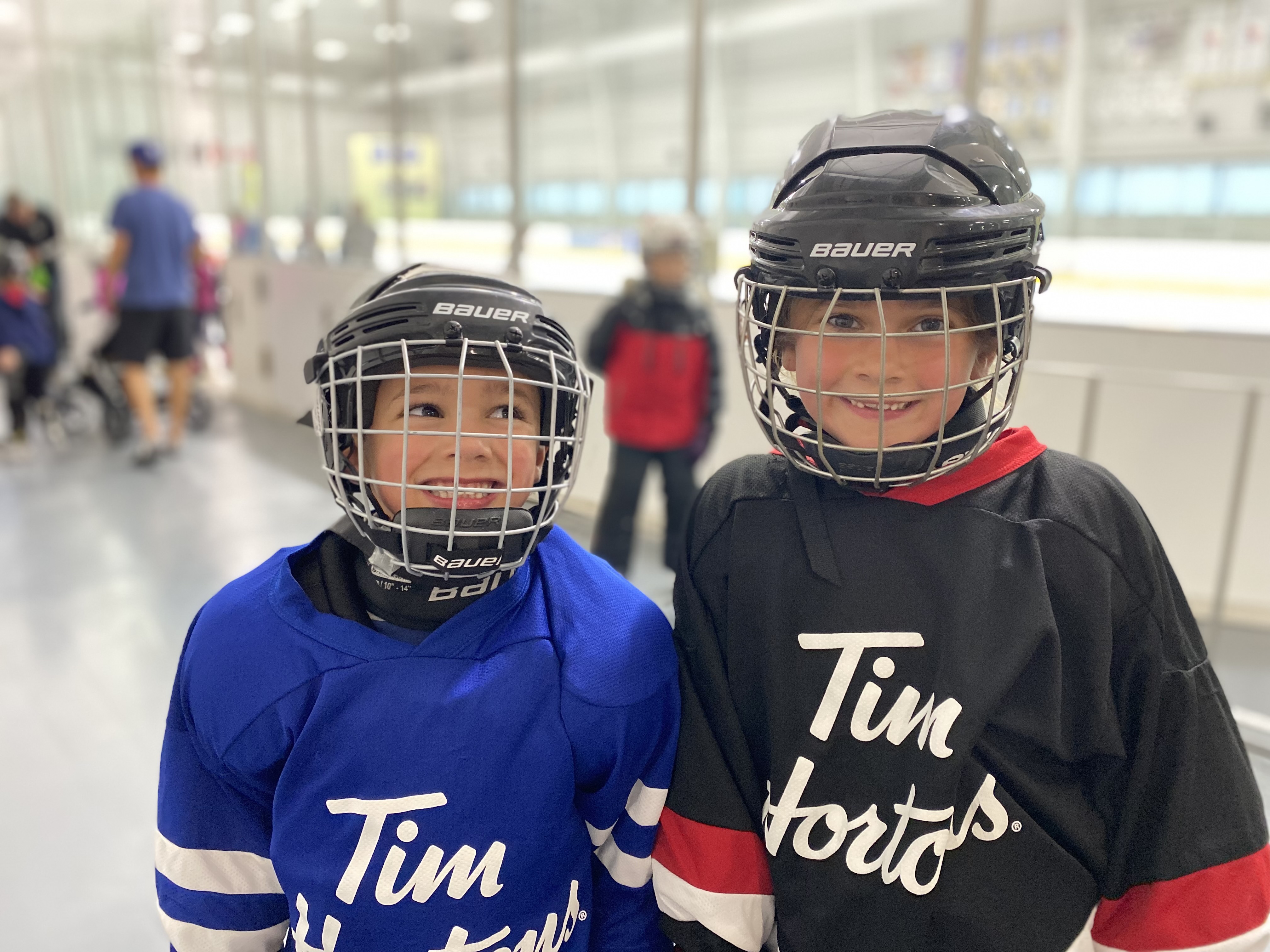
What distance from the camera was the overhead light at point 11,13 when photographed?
29.5 ft

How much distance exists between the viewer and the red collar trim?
3.00 feet

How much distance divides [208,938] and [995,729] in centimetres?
84

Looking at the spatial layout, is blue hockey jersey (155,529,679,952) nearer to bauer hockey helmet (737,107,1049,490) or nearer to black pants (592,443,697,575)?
bauer hockey helmet (737,107,1049,490)

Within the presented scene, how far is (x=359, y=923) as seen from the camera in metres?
0.91

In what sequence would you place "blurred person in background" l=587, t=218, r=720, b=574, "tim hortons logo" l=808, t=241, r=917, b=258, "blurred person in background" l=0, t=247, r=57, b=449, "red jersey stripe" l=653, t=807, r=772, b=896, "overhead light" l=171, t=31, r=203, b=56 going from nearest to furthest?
"tim hortons logo" l=808, t=241, r=917, b=258 → "red jersey stripe" l=653, t=807, r=772, b=896 → "blurred person in background" l=587, t=218, r=720, b=574 → "blurred person in background" l=0, t=247, r=57, b=449 → "overhead light" l=171, t=31, r=203, b=56

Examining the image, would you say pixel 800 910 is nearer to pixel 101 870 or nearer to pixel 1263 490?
pixel 101 870

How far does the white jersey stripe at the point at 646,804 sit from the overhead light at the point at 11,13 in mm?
11081

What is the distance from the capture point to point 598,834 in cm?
101

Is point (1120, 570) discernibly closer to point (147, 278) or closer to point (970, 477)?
point (970, 477)

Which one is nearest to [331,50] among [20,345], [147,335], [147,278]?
[147,278]

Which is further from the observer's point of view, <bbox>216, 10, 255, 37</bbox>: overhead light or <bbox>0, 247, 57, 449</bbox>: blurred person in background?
<bbox>216, 10, 255, 37</bbox>: overhead light

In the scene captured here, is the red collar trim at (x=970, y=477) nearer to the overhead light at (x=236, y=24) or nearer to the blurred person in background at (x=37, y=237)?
the blurred person in background at (x=37, y=237)

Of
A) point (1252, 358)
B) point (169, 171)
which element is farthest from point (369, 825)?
point (169, 171)

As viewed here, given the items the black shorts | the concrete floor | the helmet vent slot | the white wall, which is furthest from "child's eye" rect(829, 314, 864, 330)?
the black shorts
